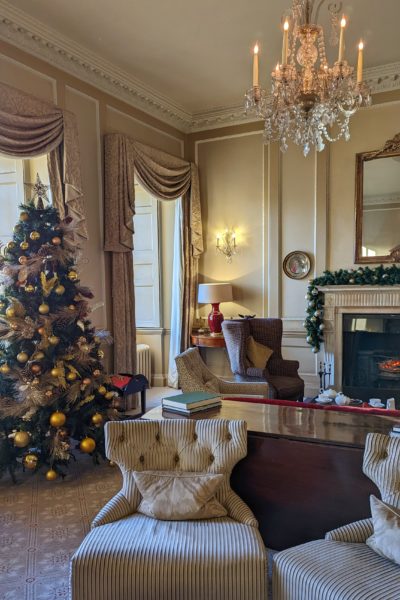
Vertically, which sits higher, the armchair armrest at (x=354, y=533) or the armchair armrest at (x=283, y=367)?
the armchair armrest at (x=283, y=367)

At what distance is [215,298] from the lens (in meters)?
5.46

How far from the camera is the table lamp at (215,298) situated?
215 inches

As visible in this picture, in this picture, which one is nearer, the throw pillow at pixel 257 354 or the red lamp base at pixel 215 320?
the throw pillow at pixel 257 354

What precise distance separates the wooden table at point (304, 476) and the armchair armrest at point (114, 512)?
0.55 m

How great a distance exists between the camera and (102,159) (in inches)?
178

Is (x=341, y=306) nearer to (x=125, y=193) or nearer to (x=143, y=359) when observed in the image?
(x=143, y=359)

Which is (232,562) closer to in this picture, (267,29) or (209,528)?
(209,528)

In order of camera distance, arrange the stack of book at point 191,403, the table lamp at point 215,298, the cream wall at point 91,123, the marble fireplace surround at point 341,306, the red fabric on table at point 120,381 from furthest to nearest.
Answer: the table lamp at point 215,298
the marble fireplace surround at point 341,306
the red fabric on table at point 120,381
the cream wall at point 91,123
the stack of book at point 191,403

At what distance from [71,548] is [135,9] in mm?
3833

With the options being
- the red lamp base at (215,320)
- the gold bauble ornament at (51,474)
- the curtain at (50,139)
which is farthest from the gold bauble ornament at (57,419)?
the red lamp base at (215,320)

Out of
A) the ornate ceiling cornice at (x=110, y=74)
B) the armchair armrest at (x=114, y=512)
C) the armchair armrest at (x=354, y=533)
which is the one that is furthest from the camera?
the ornate ceiling cornice at (x=110, y=74)

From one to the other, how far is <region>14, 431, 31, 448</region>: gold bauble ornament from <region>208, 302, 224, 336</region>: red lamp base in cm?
297

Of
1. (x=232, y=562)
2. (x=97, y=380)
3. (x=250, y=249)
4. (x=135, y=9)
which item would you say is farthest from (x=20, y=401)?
(x=250, y=249)

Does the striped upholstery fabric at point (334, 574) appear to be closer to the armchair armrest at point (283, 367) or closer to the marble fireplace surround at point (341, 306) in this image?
the armchair armrest at point (283, 367)
